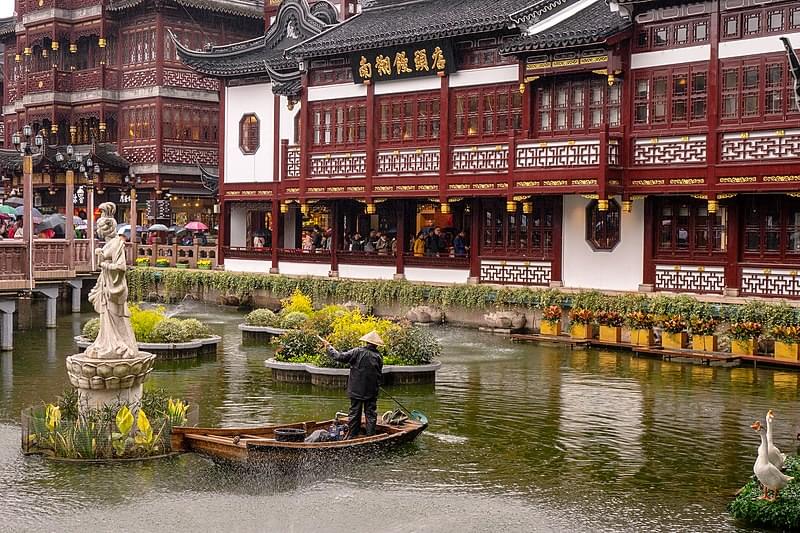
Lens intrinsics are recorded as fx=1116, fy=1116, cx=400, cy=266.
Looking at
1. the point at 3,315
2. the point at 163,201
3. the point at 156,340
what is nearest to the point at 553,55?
the point at 156,340

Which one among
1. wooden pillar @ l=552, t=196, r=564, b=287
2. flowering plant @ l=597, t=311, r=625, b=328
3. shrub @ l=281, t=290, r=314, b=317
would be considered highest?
wooden pillar @ l=552, t=196, r=564, b=287

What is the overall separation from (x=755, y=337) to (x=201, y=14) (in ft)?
117

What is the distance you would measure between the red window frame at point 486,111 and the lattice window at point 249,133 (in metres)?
10.3

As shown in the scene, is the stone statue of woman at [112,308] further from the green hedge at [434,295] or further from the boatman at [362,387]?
the green hedge at [434,295]

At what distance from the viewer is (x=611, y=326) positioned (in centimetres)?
2848

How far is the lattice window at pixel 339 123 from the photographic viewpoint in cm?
3806

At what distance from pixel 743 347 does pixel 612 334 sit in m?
3.58

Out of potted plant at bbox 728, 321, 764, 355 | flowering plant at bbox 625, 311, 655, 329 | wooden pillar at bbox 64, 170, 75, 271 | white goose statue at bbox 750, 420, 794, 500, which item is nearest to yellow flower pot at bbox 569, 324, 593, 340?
flowering plant at bbox 625, 311, 655, 329

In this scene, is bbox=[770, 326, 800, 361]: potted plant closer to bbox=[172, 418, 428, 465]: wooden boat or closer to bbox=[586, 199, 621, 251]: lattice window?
bbox=[586, 199, 621, 251]: lattice window

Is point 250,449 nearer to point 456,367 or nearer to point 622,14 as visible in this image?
point 456,367

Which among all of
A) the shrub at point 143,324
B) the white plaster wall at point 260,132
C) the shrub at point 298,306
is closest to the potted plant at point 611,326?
the shrub at point 298,306

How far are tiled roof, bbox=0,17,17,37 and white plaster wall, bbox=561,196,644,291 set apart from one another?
39.4 meters

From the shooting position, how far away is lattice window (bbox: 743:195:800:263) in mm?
28406

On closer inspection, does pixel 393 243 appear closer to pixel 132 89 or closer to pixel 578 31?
pixel 578 31
